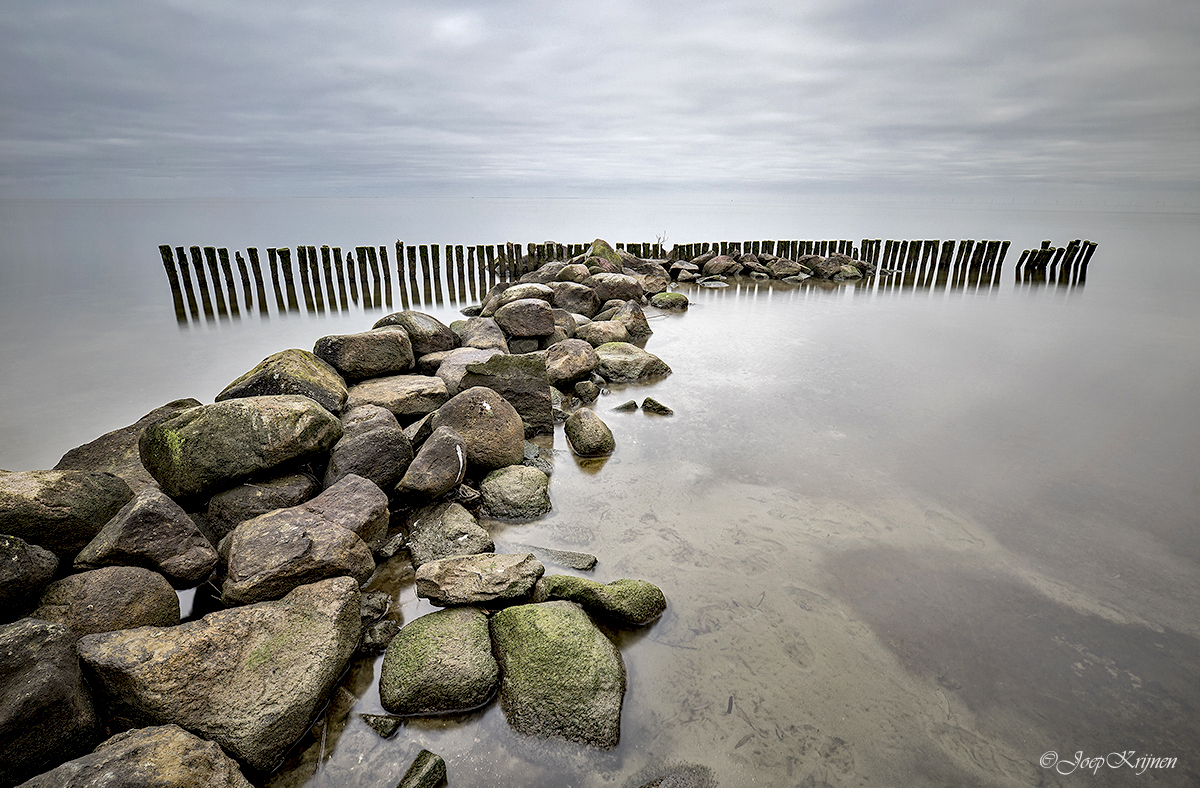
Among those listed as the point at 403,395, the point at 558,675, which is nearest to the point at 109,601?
the point at 558,675

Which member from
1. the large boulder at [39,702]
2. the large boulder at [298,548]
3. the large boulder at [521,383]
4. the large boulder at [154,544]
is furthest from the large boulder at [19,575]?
the large boulder at [521,383]

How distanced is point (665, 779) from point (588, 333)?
8.47 meters

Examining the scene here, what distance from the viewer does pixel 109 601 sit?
3.27 m

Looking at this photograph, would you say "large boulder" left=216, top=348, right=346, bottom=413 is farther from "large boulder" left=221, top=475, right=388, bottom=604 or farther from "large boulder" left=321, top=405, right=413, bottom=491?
"large boulder" left=221, top=475, right=388, bottom=604

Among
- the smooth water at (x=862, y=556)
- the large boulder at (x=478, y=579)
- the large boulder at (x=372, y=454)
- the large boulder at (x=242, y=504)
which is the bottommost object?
the smooth water at (x=862, y=556)

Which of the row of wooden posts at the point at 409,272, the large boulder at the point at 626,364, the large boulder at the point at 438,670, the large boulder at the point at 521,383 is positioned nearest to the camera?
the large boulder at the point at 438,670

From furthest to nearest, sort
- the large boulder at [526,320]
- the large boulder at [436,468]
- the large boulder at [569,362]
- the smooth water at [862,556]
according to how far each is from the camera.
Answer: the large boulder at [526,320], the large boulder at [569,362], the large boulder at [436,468], the smooth water at [862,556]

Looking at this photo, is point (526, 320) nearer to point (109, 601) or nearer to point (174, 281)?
point (109, 601)

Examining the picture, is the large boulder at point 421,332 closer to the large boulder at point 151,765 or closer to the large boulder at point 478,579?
the large boulder at point 478,579

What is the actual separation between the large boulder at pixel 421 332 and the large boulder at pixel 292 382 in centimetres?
199

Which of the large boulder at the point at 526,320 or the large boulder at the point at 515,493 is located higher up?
the large boulder at the point at 526,320

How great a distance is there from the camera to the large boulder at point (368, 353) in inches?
271

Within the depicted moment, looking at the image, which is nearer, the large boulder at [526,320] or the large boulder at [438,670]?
the large boulder at [438,670]

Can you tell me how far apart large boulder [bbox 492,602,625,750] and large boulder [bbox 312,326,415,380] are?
14.6 feet
